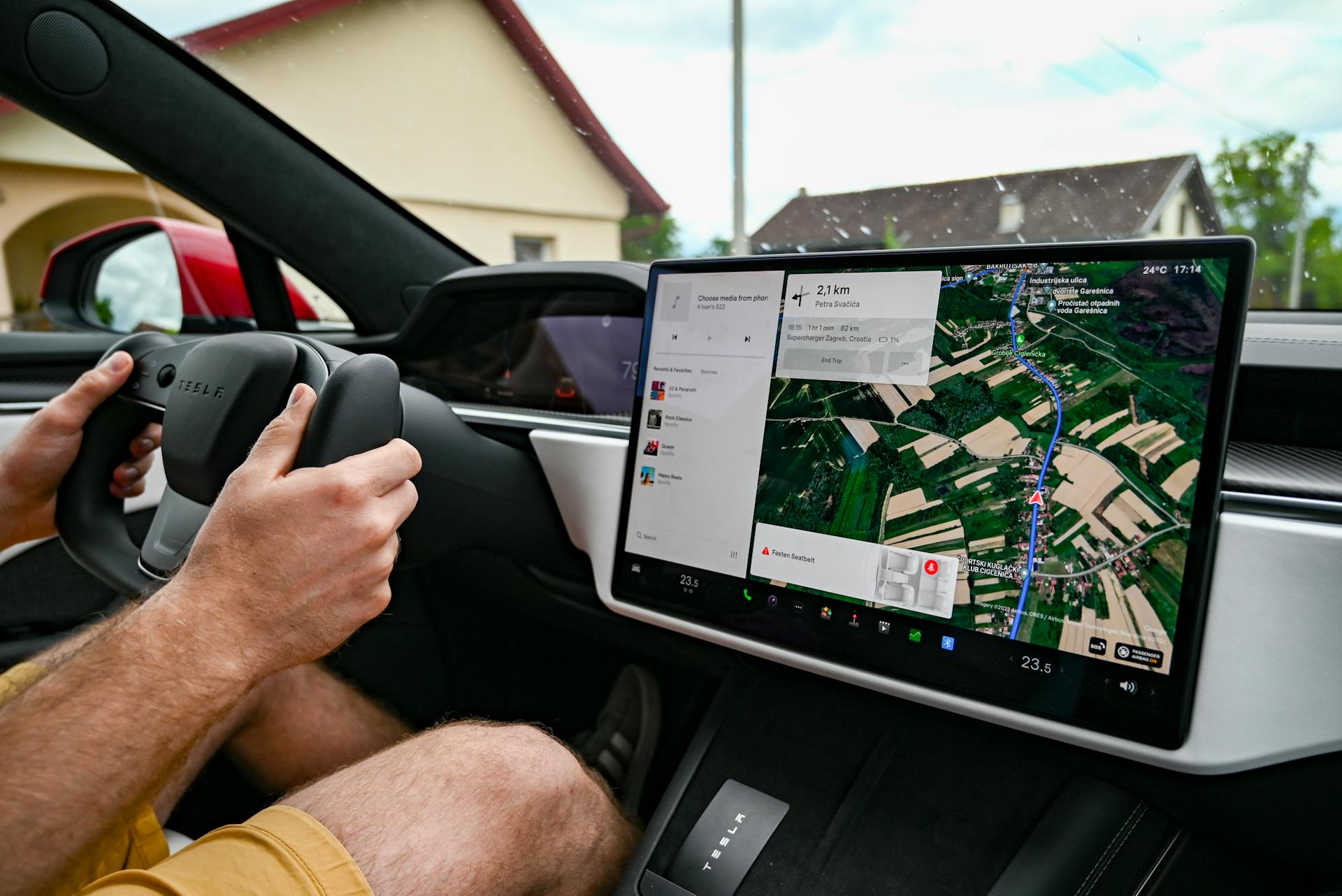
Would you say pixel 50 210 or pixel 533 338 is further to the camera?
pixel 50 210

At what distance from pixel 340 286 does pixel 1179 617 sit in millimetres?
1824

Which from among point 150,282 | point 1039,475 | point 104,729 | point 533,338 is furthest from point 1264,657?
point 150,282

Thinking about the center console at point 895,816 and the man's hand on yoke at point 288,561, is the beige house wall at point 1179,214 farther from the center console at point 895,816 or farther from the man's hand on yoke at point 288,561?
the man's hand on yoke at point 288,561

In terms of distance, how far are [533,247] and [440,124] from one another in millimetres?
604

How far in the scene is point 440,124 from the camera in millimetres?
2779

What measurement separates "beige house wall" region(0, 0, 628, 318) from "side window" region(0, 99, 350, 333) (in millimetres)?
50

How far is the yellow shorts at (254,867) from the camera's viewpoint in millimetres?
873

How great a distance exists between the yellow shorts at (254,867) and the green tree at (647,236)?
1204 millimetres

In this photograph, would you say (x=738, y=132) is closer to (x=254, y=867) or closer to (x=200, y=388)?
(x=200, y=388)

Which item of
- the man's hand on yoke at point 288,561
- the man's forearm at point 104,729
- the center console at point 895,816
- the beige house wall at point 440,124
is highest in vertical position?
the beige house wall at point 440,124

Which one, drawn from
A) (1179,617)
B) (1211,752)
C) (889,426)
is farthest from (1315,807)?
(889,426)

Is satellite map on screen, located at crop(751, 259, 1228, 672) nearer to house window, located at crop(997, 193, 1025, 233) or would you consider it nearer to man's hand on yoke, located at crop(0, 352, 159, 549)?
house window, located at crop(997, 193, 1025, 233)

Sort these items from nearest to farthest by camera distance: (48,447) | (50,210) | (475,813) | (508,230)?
(475,813)
(48,447)
(508,230)
(50,210)

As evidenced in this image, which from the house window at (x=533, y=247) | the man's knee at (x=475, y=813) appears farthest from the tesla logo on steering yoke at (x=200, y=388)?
the house window at (x=533, y=247)
